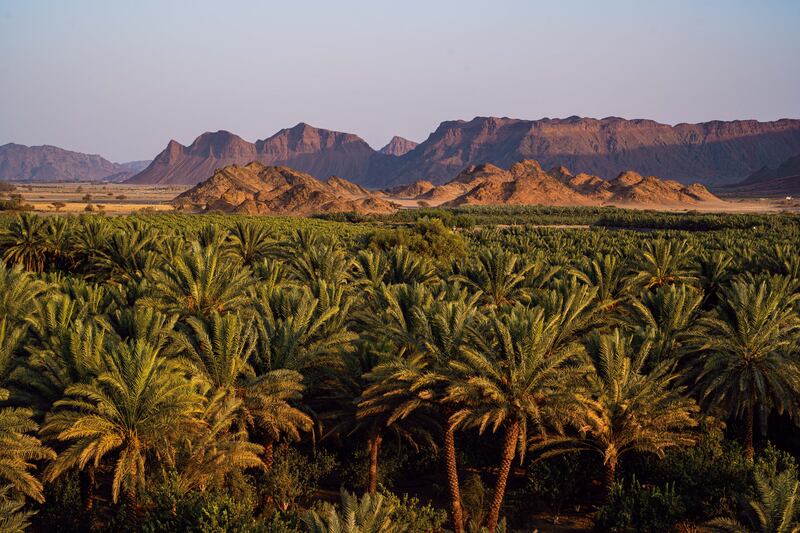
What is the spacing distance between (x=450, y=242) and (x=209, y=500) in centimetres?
3648

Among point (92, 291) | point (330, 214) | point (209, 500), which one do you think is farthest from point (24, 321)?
point (330, 214)

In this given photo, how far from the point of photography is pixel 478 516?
17.9 m

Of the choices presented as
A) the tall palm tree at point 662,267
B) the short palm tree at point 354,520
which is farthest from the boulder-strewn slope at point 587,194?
the short palm tree at point 354,520

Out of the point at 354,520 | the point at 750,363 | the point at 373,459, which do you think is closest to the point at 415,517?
the point at 373,459

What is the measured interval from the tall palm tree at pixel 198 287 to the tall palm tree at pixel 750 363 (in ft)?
47.2

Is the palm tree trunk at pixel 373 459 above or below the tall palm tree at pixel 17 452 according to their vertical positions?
below

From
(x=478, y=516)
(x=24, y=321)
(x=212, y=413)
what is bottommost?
(x=478, y=516)

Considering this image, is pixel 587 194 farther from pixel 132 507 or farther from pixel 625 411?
pixel 132 507

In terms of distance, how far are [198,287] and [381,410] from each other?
8.37 m

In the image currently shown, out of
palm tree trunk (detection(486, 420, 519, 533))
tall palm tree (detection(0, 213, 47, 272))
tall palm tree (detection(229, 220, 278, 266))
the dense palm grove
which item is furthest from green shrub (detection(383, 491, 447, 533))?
tall palm tree (detection(0, 213, 47, 272))

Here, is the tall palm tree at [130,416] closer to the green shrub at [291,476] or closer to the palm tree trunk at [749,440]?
the green shrub at [291,476]

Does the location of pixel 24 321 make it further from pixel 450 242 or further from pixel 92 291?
pixel 450 242

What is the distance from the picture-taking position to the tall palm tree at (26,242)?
35812 millimetres

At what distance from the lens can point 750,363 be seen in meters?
18.7
